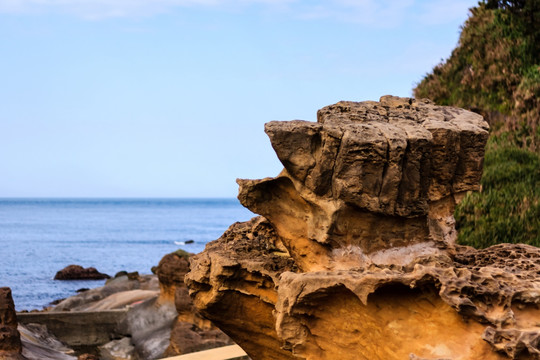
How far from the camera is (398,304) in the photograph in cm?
385

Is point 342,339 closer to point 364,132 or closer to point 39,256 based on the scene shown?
point 364,132

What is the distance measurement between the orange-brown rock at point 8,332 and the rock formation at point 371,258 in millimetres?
4572

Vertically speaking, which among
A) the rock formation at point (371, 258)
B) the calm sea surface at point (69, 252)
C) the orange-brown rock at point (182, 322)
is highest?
the rock formation at point (371, 258)

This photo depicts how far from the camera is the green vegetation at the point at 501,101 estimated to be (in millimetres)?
9945

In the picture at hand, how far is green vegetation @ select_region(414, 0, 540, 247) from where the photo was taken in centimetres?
995

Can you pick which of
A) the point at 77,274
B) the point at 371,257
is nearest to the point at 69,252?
the point at 77,274

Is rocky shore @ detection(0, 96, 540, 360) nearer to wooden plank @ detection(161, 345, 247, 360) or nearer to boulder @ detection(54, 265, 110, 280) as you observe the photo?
wooden plank @ detection(161, 345, 247, 360)

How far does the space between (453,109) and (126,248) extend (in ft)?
142

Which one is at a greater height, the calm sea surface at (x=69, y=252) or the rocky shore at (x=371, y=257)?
the rocky shore at (x=371, y=257)

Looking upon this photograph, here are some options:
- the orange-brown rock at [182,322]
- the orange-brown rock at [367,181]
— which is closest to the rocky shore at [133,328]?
the orange-brown rock at [182,322]

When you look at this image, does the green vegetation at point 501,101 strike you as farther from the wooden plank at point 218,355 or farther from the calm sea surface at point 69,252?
the calm sea surface at point 69,252

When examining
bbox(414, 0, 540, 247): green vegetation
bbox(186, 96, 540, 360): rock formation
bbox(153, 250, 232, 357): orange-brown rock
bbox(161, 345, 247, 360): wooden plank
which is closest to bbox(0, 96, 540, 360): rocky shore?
bbox(186, 96, 540, 360): rock formation

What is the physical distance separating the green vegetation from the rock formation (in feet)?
17.0

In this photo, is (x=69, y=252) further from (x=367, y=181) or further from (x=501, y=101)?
(x=367, y=181)
